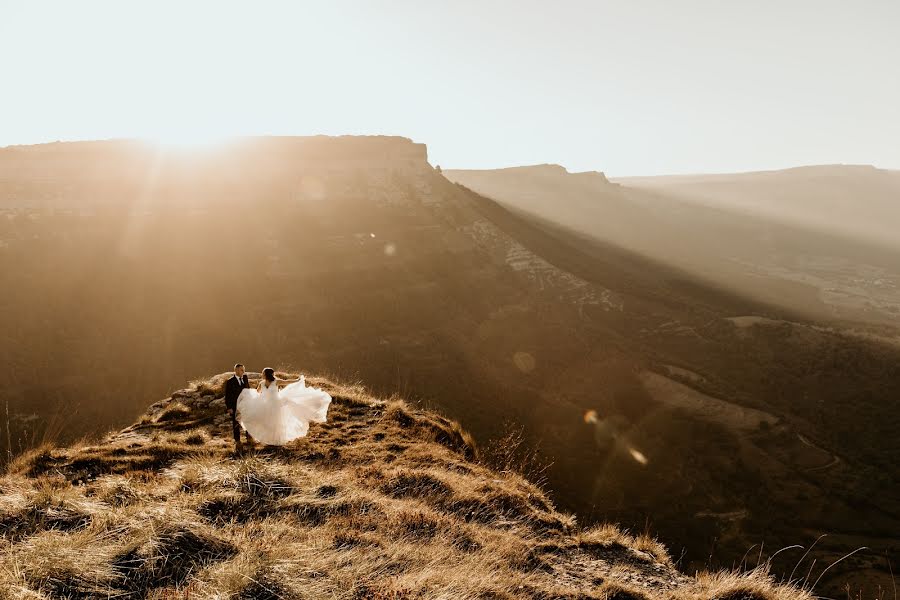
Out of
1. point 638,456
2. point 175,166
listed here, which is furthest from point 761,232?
point 175,166

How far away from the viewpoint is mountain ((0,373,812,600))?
3691mm

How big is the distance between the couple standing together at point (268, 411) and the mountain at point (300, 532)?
0.87 feet

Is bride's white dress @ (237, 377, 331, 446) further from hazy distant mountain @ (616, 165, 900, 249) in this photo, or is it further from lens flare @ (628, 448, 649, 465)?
hazy distant mountain @ (616, 165, 900, 249)

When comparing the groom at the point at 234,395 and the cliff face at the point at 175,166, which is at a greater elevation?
the cliff face at the point at 175,166

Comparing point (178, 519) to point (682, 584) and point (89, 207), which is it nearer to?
point (682, 584)

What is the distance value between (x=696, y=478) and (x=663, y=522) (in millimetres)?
3885

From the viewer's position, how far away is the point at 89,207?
A: 102ft

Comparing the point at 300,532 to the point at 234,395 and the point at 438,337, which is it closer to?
the point at 234,395

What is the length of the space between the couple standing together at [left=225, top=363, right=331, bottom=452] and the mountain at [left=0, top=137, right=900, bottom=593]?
6.59 m

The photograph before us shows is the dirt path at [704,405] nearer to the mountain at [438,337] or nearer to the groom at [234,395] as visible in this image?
the mountain at [438,337]

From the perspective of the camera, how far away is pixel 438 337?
30.0 m

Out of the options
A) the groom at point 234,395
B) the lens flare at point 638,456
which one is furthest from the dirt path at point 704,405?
the groom at point 234,395

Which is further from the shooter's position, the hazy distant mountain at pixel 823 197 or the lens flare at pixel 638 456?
the hazy distant mountain at pixel 823 197

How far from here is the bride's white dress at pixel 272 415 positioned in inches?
295
